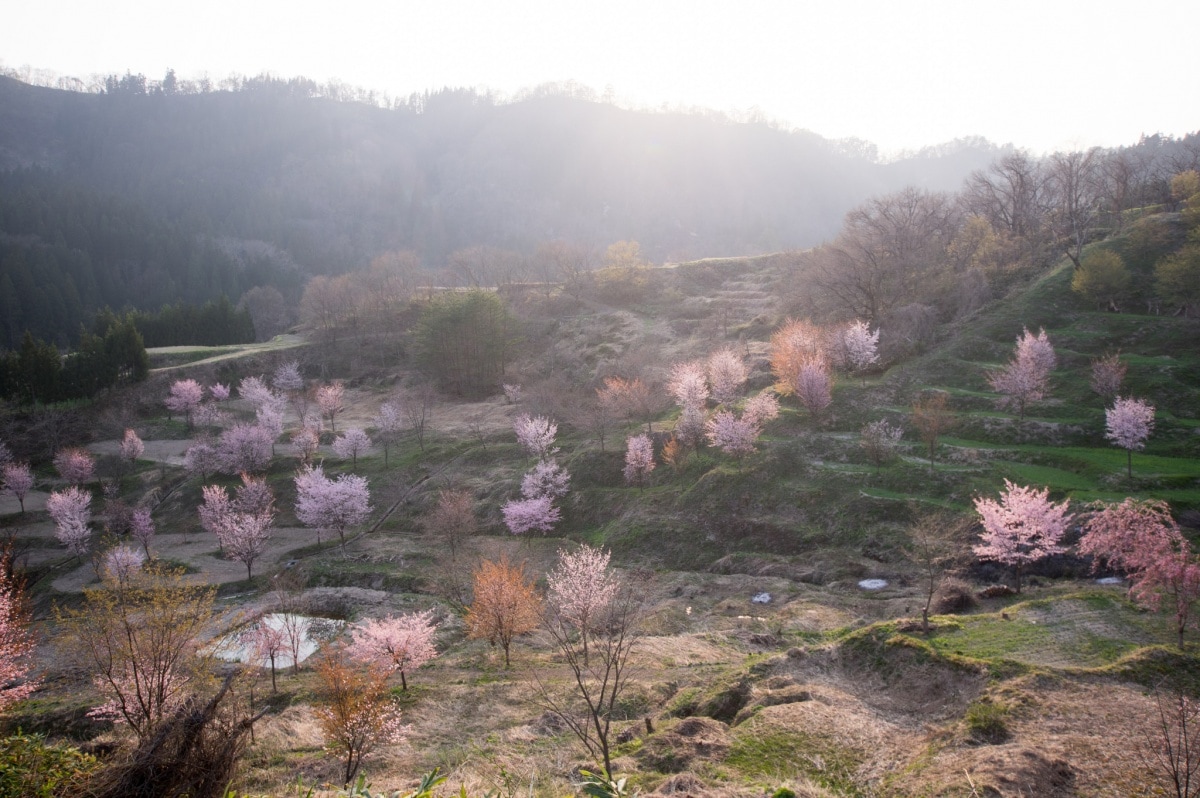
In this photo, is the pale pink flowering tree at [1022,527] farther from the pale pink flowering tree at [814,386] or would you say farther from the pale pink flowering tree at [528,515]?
the pale pink flowering tree at [528,515]

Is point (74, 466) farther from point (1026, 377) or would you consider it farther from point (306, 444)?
point (1026, 377)

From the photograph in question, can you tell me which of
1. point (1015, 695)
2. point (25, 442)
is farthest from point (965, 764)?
point (25, 442)

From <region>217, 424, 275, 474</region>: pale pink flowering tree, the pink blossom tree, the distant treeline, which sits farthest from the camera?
the pink blossom tree

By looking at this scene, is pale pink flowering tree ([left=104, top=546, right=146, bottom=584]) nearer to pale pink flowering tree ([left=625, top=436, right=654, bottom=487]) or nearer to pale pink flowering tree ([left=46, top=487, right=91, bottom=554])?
pale pink flowering tree ([left=46, top=487, right=91, bottom=554])

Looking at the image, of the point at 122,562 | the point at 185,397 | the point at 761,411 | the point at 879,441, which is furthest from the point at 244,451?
the point at 879,441

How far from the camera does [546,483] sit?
40.6 m

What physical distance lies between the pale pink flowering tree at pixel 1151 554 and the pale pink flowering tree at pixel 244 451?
54.7 metres

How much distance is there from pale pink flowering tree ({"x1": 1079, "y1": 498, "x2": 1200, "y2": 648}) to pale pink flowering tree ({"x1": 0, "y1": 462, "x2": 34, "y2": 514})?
65367 millimetres

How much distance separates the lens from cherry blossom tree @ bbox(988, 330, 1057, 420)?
3228 centimetres

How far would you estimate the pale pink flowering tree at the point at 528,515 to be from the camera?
123ft

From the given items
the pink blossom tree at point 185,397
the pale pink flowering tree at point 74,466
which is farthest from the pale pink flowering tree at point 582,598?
the pink blossom tree at point 185,397

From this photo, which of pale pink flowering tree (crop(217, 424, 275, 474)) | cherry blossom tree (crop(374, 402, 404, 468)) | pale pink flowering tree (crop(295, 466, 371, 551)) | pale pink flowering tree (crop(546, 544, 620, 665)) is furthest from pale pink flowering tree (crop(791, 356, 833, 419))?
pale pink flowering tree (crop(217, 424, 275, 474))

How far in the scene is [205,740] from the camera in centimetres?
720

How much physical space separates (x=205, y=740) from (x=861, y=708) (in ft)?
41.2
